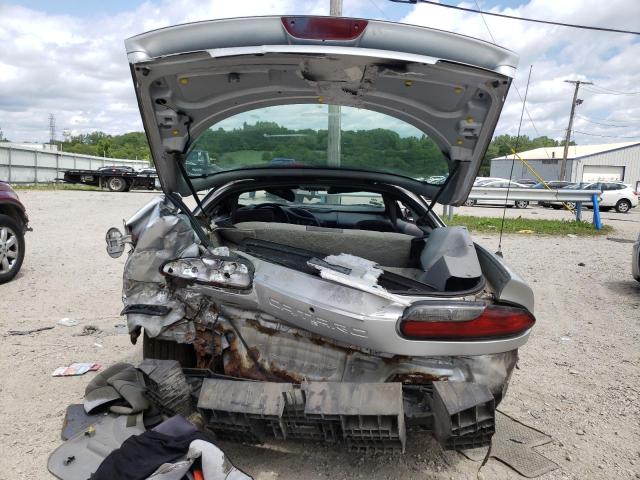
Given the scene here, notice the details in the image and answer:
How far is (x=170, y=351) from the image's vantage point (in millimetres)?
2717

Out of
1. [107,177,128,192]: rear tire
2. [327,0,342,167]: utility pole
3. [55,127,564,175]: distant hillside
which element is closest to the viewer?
[327,0,342,167]: utility pole

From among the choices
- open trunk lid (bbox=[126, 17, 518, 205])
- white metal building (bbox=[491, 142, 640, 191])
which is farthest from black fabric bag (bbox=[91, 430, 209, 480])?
white metal building (bbox=[491, 142, 640, 191])

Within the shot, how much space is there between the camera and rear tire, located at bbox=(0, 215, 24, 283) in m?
5.84

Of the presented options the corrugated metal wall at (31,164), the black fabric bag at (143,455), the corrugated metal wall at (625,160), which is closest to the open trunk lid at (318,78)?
the black fabric bag at (143,455)

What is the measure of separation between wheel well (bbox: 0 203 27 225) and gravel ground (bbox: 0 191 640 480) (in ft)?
2.41

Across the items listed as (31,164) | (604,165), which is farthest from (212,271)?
(604,165)

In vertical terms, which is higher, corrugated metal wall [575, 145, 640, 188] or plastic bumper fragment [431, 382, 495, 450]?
corrugated metal wall [575, 145, 640, 188]

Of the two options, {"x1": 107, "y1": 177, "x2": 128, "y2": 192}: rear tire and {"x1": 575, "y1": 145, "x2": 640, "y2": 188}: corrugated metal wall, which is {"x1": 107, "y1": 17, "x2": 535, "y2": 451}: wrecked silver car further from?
{"x1": 575, "y1": 145, "x2": 640, "y2": 188}: corrugated metal wall

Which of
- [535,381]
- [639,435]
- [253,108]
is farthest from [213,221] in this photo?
[639,435]

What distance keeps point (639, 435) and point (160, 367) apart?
2.85 metres

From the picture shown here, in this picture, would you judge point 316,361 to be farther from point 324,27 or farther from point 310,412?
point 324,27

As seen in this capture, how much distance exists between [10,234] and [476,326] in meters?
5.83

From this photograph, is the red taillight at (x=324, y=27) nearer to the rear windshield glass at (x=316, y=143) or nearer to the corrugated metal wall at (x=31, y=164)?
the rear windshield glass at (x=316, y=143)

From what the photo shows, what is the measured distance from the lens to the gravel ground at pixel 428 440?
2.59 m
